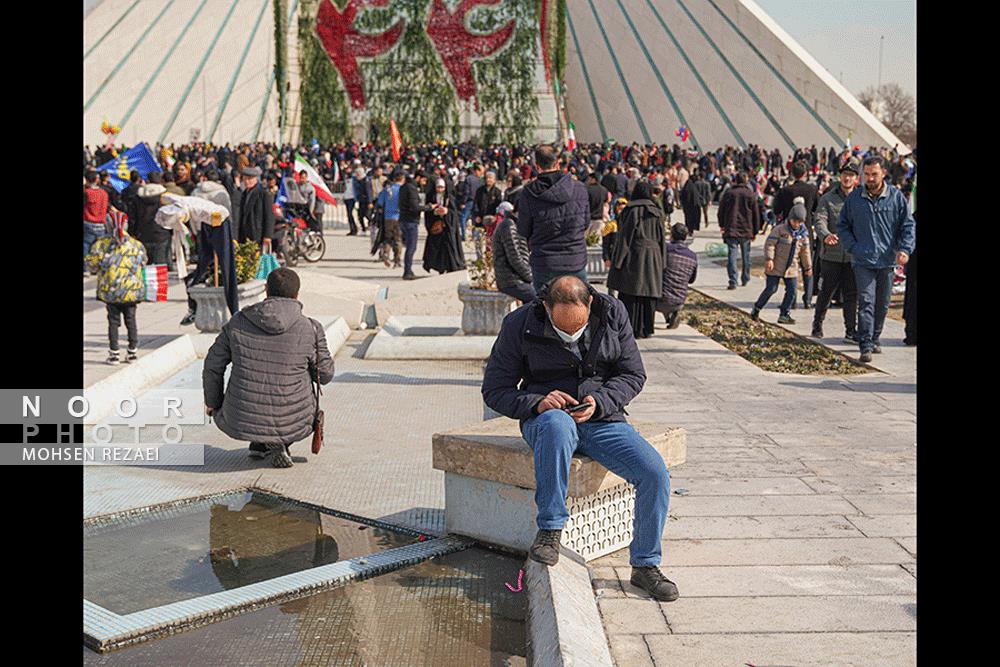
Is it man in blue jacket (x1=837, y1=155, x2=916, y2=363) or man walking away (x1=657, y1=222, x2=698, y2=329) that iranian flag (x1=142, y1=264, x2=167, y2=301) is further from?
man in blue jacket (x1=837, y1=155, x2=916, y2=363)

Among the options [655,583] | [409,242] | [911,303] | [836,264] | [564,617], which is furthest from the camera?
[409,242]

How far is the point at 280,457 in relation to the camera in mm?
5484

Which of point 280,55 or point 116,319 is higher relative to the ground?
point 280,55

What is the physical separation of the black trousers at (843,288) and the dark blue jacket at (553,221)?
342 cm

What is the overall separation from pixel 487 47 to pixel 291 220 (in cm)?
2676

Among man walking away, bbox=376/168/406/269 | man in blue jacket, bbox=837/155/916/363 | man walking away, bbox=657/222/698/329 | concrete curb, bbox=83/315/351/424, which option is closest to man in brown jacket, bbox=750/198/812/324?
man walking away, bbox=657/222/698/329

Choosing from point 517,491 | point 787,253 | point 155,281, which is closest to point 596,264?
point 787,253

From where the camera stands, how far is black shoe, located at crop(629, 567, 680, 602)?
3.56 metres

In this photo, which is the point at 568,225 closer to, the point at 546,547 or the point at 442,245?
the point at 546,547

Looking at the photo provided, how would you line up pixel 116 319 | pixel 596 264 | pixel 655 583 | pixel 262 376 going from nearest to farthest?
pixel 655 583, pixel 262 376, pixel 116 319, pixel 596 264

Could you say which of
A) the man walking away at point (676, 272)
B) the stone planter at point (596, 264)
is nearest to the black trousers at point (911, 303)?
the man walking away at point (676, 272)

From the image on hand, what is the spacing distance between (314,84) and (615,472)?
38234 millimetres

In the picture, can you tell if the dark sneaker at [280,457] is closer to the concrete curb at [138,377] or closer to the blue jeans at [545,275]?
the concrete curb at [138,377]

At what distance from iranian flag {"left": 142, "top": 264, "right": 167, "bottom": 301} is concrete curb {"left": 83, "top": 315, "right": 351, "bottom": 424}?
531 mm
